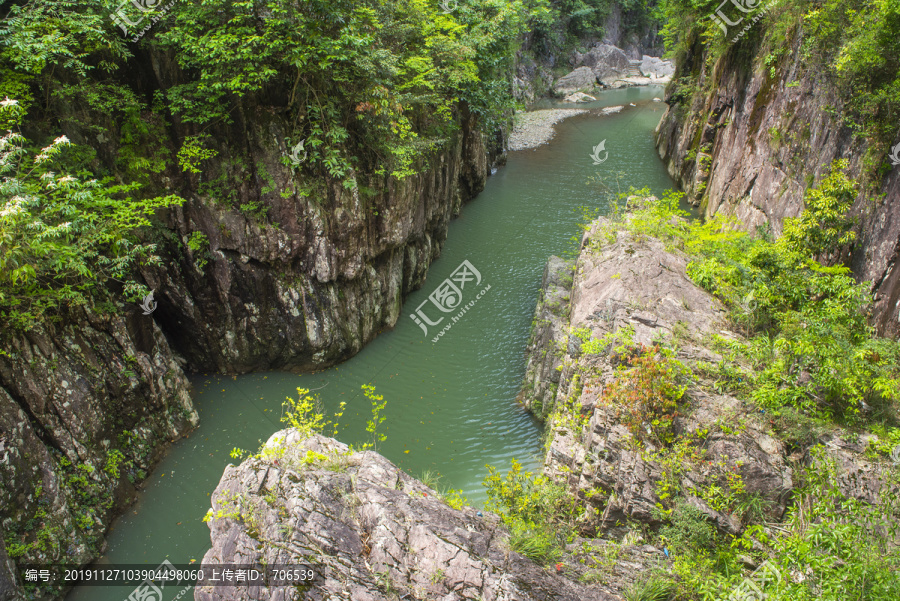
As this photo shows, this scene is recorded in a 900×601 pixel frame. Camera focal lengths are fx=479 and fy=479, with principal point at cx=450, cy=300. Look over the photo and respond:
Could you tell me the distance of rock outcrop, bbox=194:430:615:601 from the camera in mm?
5262

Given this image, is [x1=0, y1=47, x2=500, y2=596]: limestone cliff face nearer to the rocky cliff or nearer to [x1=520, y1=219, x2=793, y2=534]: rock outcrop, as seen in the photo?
[x1=520, y1=219, x2=793, y2=534]: rock outcrop

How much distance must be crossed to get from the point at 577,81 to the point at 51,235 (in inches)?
1827

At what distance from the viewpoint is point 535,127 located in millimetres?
34000

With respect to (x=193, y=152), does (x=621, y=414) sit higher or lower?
lower

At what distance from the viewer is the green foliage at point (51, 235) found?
7191 mm

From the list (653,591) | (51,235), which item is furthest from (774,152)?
(51,235)

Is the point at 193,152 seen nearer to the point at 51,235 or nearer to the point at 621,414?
the point at 51,235

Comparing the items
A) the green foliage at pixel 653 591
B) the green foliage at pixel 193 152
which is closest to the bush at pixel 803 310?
the green foliage at pixel 653 591

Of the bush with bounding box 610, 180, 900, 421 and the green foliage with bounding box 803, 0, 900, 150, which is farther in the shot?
the green foliage with bounding box 803, 0, 900, 150

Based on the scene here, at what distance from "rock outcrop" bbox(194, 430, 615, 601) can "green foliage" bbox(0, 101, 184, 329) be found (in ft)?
15.6

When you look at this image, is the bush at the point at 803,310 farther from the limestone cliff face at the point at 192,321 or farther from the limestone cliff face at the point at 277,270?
the limestone cliff face at the point at 192,321

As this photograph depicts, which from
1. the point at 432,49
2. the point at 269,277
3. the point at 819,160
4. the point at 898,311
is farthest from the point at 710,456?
the point at 432,49

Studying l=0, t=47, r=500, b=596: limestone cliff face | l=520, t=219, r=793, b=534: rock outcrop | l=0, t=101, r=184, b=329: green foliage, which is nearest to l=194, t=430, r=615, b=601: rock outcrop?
l=520, t=219, r=793, b=534: rock outcrop

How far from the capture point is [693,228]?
11258 mm
